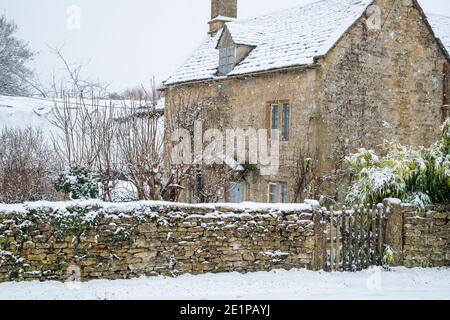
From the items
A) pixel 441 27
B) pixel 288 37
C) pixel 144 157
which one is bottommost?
pixel 144 157

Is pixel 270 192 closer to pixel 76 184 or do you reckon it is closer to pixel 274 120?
pixel 274 120

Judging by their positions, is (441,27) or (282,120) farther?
(441,27)

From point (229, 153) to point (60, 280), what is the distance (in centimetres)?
1136

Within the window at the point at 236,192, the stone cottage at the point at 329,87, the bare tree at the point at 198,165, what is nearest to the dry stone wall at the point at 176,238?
the bare tree at the point at 198,165

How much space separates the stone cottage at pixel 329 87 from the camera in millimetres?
18281

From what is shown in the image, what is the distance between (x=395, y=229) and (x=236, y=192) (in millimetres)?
9934

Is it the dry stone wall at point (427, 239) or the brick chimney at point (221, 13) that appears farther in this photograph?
the brick chimney at point (221, 13)

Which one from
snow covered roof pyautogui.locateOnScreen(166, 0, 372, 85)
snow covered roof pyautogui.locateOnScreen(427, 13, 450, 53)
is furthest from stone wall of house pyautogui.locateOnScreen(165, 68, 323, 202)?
snow covered roof pyautogui.locateOnScreen(427, 13, 450, 53)

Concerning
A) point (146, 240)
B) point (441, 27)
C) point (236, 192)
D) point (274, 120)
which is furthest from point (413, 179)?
point (441, 27)

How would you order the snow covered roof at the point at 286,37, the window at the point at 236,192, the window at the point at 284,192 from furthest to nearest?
the window at the point at 236,192, the window at the point at 284,192, the snow covered roof at the point at 286,37

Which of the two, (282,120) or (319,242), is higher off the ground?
(282,120)

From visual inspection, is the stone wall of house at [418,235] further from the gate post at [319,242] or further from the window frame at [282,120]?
the window frame at [282,120]

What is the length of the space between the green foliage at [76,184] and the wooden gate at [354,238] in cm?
611

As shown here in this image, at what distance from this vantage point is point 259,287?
10484mm
